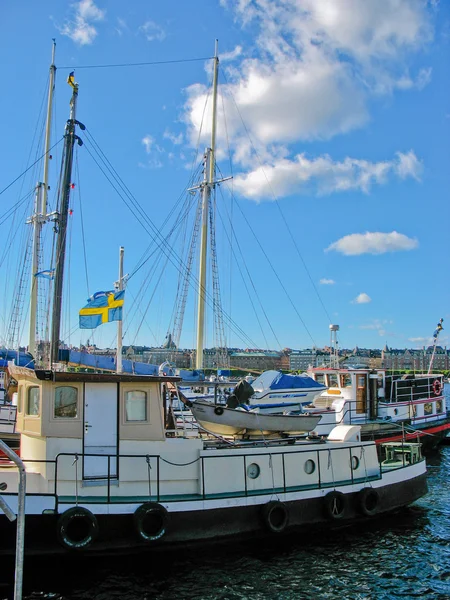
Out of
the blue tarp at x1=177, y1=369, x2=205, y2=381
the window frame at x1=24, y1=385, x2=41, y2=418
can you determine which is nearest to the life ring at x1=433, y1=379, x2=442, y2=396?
the blue tarp at x1=177, y1=369, x2=205, y2=381

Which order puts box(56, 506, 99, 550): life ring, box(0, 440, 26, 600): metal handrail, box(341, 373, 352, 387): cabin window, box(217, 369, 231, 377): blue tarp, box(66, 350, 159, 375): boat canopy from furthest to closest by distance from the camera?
box(217, 369, 231, 377): blue tarp < box(341, 373, 352, 387): cabin window < box(66, 350, 159, 375): boat canopy < box(56, 506, 99, 550): life ring < box(0, 440, 26, 600): metal handrail

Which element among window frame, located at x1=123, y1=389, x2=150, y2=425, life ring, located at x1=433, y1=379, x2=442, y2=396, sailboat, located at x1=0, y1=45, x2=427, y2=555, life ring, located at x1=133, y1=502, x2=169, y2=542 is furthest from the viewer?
life ring, located at x1=433, y1=379, x2=442, y2=396

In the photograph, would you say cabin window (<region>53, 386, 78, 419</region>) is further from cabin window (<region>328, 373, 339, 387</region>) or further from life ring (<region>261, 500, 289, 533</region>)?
cabin window (<region>328, 373, 339, 387</region>)

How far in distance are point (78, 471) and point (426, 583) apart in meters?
8.35

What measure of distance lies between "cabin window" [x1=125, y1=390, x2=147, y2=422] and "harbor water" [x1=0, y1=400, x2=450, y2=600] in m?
3.12

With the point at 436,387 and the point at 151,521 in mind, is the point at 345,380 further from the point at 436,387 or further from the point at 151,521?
the point at 151,521

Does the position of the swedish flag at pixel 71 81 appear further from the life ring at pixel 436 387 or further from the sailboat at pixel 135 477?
the life ring at pixel 436 387

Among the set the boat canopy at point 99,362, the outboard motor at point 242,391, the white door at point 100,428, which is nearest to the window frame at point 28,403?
the white door at point 100,428

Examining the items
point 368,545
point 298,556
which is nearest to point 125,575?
point 298,556

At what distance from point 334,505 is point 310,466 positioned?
Result: 3.87 ft

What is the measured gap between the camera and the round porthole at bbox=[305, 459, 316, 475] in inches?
583

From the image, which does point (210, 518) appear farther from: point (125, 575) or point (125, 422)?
point (125, 422)

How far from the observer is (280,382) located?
23.7 metres

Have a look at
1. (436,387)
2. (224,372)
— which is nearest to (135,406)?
(224,372)
